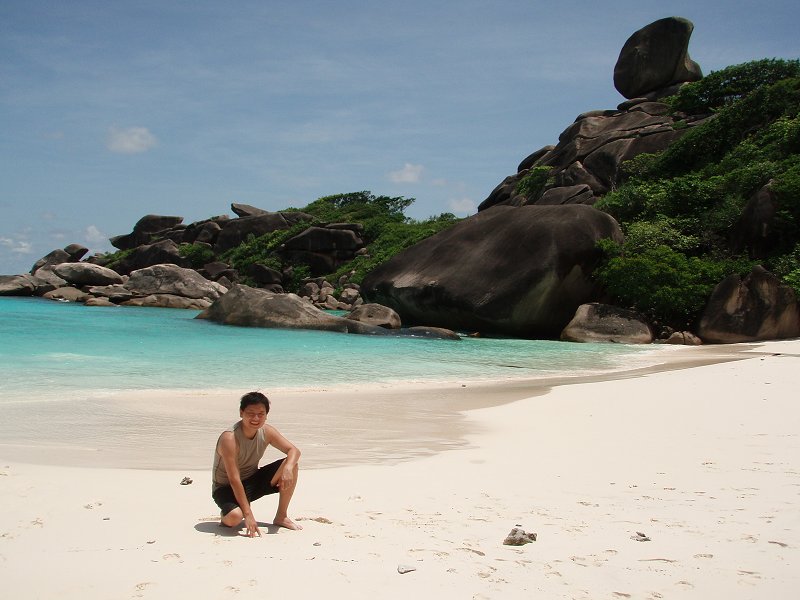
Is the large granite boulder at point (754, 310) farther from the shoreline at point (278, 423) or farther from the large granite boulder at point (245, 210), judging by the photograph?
the large granite boulder at point (245, 210)

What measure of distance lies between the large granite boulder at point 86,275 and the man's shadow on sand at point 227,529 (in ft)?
115

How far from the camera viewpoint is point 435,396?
28.5 feet

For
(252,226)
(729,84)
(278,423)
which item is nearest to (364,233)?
(252,226)

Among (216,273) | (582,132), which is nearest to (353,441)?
(582,132)

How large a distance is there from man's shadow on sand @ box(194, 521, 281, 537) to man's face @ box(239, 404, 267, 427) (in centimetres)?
48

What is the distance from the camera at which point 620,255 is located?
64.9ft

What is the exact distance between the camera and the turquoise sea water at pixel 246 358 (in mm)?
9672

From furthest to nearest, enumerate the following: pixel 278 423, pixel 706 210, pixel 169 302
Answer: pixel 169 302
pixel 706 210
pixel 278 423

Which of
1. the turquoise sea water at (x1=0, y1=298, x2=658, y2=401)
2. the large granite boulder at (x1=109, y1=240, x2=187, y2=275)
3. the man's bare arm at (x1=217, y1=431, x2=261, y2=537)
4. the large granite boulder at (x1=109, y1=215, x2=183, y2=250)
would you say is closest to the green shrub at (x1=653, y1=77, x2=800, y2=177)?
the turquoise sea water at (x1=0, y1=298, x2=658, y2=401)

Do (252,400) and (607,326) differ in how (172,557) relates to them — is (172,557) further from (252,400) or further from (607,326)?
(607,326)

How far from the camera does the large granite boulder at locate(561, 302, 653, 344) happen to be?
17.7 metres

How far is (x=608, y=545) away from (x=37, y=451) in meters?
3.80

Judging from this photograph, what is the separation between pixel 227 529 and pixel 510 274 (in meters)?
16.4

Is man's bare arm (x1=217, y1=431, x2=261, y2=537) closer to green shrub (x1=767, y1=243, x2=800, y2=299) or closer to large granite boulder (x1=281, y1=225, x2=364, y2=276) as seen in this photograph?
green shrub (x1=767, y1=243, x2=800, y2=299)
